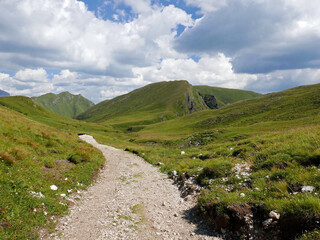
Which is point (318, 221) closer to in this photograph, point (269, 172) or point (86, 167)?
point (269, 172)

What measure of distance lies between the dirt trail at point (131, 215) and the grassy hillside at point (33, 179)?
1170 millimetres

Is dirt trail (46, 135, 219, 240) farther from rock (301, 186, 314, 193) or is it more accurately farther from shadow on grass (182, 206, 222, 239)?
rock (301, 186, 314, 193)

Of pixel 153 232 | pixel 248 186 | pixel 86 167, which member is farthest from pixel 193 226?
pixel 86 167

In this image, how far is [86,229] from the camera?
31.3ft

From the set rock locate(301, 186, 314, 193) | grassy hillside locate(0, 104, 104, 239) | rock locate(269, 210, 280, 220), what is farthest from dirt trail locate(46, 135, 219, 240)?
rock locate(301, 186, 314, 193)

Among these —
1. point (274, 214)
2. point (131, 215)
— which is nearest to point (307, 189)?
point (274, 214)

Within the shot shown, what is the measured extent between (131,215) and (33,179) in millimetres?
7548

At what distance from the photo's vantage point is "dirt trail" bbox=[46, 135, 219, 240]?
911 centimetres

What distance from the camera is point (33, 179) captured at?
12641 mm

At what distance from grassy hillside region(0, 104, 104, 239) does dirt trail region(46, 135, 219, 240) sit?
117 cm

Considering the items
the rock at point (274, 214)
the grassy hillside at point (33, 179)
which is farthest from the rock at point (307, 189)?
the grassy hillside at point (33, 179)

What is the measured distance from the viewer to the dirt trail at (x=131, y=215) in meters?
9.11

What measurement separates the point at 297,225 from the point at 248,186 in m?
4.25

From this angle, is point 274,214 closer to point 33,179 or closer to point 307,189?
point 307,189
